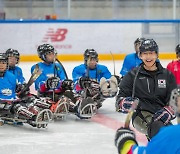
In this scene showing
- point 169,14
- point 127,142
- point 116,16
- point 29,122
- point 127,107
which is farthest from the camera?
point 169,14

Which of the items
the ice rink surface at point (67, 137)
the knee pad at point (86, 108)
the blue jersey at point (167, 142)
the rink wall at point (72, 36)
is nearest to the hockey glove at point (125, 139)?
the blue jersey at point (167, 142)

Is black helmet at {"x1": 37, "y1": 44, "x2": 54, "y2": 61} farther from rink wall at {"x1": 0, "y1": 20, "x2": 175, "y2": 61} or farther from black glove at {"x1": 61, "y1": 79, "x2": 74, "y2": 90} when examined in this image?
rink wall at {"x1": 0, "y1": 20, "x2": 175, "y2": 61}

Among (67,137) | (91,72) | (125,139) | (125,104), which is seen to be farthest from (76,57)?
(125,139)

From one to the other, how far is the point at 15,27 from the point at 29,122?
20.8ft

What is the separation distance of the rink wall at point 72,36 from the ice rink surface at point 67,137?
208 inches

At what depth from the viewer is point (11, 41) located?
37.3ft

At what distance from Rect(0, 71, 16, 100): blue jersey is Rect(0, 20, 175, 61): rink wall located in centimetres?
580

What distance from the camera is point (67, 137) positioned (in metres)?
5.15

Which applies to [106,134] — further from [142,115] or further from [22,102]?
Answer: [142,115]

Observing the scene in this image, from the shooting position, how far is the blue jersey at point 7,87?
554 centimetres

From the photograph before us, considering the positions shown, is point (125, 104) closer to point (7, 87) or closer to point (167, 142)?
point (167, 142)

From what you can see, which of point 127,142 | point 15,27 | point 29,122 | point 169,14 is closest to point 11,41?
point 15,27

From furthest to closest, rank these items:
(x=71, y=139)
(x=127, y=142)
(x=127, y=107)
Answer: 1. (x=71, y=139)
2. (x=127, y=107)
3. (x=127, y=142)

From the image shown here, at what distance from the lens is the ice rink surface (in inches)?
180
